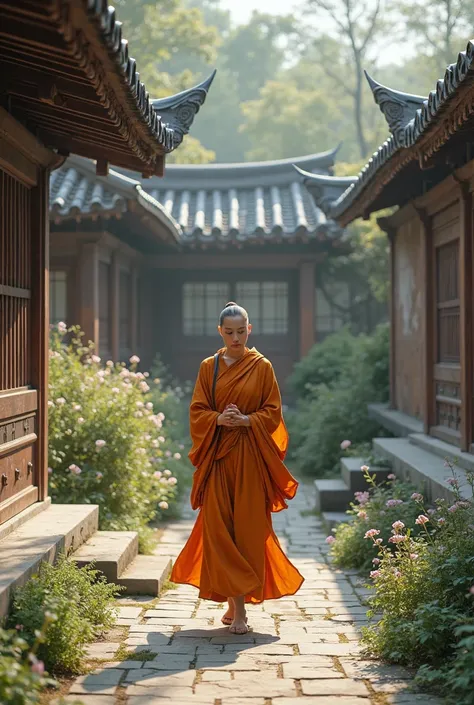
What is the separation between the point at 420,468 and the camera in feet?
28.3

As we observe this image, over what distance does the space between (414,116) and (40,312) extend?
3390mm

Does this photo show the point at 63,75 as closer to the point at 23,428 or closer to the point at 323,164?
the point at 23,428

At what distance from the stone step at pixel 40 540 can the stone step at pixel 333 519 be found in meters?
2.91

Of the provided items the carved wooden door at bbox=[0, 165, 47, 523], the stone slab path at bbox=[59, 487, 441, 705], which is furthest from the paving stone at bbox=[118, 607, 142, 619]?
the carved wooden door at bbox=[0, 165, 47, 523]

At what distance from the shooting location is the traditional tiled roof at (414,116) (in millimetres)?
5980

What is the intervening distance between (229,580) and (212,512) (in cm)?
42

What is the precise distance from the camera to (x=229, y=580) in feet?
20.1

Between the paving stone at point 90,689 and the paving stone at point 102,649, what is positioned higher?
the paving stone at point 90,689

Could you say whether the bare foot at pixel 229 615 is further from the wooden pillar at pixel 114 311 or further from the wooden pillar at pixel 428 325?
the wooden pillar at pixel 114 311

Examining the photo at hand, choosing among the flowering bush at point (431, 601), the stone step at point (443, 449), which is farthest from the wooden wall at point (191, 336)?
the flowering bush at point (431, 601)

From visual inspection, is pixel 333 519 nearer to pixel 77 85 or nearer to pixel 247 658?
pixel 247 658

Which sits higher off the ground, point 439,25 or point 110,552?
point 439,25

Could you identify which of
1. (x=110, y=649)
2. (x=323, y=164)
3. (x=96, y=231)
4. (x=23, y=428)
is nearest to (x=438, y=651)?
(x=110, y=649)

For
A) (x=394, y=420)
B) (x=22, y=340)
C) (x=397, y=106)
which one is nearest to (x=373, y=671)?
(x=22, y=340)
